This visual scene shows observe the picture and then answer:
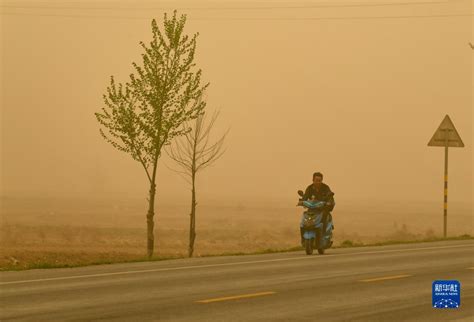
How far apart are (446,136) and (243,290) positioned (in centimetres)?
1954

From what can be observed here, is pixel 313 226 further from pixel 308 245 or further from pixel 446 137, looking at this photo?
pixel 446 137

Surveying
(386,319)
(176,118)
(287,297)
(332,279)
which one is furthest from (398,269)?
(176,118)

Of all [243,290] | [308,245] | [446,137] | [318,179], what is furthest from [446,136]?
[243,290]

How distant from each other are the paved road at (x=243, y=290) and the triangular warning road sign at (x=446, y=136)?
12.1 m

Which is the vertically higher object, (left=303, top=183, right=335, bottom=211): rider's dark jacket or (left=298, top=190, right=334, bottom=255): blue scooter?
(left=303, top=183, right=335, bottom=211): rider's dark jacket

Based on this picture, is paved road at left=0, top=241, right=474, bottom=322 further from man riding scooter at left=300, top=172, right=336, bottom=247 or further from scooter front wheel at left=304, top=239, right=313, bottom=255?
man riding scooter at left=300, top=172, right=336, bottom=247

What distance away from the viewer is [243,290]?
44.8 ft

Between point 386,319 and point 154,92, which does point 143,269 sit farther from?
point 154,92

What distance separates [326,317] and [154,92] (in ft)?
56.8

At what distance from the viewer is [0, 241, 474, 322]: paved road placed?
36.9 ft

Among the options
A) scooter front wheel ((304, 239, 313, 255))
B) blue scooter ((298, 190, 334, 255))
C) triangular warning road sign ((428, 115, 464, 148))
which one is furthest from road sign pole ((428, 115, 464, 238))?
scooter front wheel ((304, 239, 313, 255))

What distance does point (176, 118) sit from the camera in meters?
27.6

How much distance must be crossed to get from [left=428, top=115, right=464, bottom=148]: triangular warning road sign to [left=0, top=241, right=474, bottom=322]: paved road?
1208cm

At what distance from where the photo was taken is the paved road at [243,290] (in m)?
11.3
